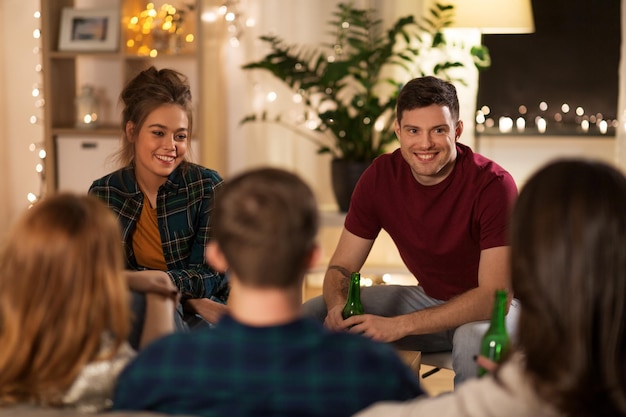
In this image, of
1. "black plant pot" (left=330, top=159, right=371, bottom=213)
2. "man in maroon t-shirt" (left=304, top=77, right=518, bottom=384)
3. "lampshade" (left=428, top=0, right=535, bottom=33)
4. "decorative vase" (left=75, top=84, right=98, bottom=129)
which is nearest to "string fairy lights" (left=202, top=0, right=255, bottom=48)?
"decorative vase" (left=75, top=84, right=98, bottom=129)

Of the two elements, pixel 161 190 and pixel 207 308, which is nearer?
pixel 207 308

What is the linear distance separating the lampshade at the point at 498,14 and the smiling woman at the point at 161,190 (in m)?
2.23

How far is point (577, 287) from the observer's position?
46.9 inches

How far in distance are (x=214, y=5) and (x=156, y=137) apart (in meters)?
2.56

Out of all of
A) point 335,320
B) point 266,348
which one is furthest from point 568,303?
point 335,320

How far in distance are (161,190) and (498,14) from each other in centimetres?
241

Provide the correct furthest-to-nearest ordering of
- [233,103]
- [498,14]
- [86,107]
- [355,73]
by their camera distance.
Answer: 1. [233,103]
2. [86,107]
3. [355,73]
4. [498,14]

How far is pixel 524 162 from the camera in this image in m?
5.18

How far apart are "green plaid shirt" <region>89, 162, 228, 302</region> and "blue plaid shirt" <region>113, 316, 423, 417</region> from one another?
1.26 m

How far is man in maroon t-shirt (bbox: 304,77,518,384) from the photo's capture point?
93.7 inches

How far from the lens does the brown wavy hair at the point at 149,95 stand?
261 centimetres

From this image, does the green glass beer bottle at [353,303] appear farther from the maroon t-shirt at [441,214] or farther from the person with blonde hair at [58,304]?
the person with blonde hair at [58,304]

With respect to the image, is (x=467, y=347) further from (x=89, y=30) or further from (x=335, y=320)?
(x=89, y=30)

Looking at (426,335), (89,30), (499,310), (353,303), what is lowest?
(426,335)
